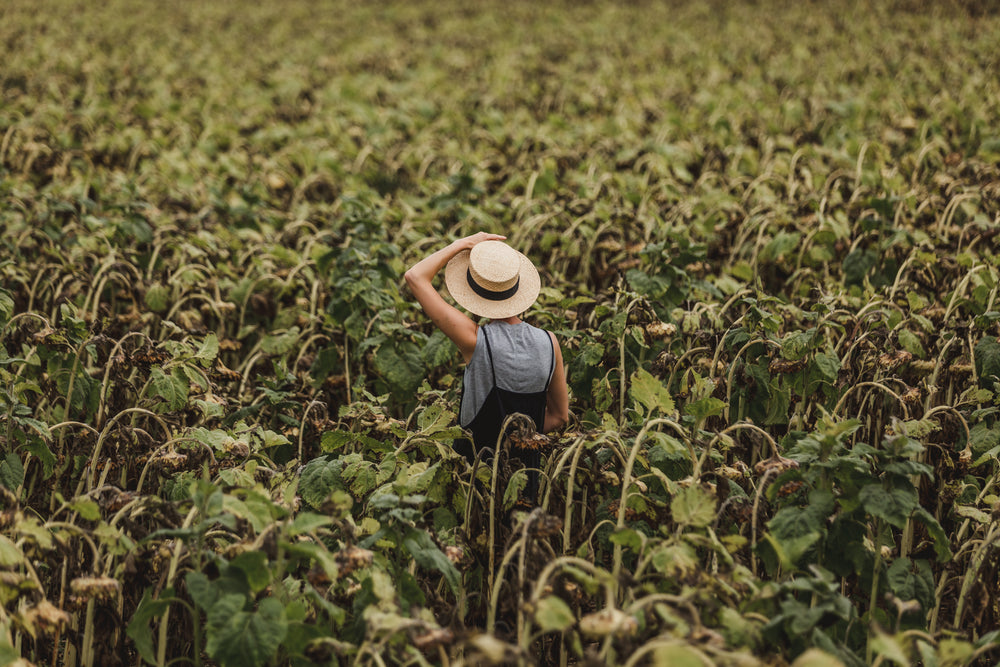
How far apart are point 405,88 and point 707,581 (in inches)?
286

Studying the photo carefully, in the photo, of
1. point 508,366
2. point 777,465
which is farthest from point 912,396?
point 508,366

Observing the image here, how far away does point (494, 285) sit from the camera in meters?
2.69

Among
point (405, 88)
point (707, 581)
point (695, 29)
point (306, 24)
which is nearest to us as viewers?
point (707, 581)

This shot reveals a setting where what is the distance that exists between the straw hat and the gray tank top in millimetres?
64

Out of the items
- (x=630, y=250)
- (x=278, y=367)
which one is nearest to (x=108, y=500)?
(x=278, y=367)

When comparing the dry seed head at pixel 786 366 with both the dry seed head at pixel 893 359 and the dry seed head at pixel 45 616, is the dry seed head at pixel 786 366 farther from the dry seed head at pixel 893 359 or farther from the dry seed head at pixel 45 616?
the dry seed head at pixel 45 616

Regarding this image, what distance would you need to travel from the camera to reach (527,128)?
22.6 feet

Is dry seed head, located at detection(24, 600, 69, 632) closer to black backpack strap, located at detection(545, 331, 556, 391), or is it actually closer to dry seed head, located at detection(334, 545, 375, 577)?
dry seed head, located at detection(334, 545, 375, 577)

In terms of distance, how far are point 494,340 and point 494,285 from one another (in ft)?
0.55

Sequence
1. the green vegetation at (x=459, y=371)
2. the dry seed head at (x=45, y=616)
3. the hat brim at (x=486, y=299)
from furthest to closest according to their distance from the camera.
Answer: the hat brim at (x=486, y=299) < the green vegetation at (x=459, y=371) < the dry seed head at (x=45, y=616)

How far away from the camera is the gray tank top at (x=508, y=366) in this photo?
266cm

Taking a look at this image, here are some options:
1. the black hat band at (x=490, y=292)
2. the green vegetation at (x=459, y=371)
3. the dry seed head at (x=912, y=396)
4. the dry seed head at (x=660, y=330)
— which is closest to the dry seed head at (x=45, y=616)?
the green vegetation at (x=459, y=371)

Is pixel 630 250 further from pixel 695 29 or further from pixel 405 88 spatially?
pixel 695 29

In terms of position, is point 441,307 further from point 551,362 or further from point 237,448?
point 237,448
